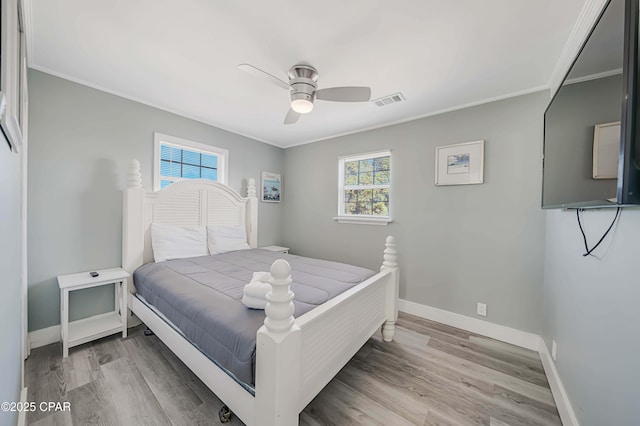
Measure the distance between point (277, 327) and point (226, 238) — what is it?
2417mm

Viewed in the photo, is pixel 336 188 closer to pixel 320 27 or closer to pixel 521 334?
pixel 320 27

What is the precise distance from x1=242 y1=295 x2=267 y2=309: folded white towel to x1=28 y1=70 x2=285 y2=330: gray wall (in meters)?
2.09

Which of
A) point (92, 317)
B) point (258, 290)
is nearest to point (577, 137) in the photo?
point (258, 290)

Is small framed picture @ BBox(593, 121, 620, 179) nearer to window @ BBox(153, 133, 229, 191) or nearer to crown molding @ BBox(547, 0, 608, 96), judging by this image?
crown molding @ BBox(547, 0, 608, 96)

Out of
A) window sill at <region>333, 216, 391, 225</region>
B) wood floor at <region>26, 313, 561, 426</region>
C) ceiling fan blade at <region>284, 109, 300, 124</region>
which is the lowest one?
wood floor at <region>26, 313, 561, 426</region>

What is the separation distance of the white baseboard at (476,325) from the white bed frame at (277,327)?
787mm

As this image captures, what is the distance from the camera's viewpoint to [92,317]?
2385 mm

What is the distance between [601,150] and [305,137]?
342cm

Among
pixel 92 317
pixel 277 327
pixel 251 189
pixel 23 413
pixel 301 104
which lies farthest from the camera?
pixel 251 189

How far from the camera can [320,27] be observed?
1543 millimetres

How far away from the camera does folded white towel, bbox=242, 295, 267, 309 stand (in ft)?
4.63

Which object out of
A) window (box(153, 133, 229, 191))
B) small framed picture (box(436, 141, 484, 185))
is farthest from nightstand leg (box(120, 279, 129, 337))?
small framed picture (box(436, 141, 484, 185))

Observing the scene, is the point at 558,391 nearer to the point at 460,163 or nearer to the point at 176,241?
the point at 460,163

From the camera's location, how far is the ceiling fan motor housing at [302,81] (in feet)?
6.23
